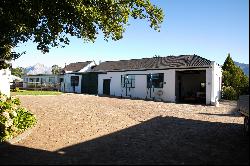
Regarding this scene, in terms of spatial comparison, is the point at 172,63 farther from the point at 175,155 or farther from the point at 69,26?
the point at 175,155

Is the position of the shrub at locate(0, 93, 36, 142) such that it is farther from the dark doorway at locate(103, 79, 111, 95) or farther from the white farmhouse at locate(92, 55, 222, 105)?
the dark doorway at locate(103, 79, 111, 95)

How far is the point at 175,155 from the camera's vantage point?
7.89m

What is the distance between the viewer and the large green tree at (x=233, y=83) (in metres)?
34.3

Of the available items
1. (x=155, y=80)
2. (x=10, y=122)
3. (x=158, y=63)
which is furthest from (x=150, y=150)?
(x=158, y=63)

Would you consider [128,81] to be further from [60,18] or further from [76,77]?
[60,18]

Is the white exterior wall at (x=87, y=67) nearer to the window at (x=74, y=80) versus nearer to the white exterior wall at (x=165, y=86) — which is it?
the window at (x=74, y=80)

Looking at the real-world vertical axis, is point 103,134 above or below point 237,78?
below

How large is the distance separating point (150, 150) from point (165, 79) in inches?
877

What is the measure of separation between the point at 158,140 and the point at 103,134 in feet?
7.88

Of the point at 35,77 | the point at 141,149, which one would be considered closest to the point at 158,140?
the point at 141,149

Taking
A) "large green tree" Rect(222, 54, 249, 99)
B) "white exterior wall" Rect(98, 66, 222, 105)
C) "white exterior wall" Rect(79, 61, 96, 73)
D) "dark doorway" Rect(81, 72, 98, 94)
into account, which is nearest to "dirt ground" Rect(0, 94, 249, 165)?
"white exterior wall" Rect(98, 66, 222, 105)

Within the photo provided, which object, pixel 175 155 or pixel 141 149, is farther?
pixel 141 149

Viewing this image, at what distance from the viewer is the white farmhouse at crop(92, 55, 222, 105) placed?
2799cm

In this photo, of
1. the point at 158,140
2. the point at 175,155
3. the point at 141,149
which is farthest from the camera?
the point at 158,140
